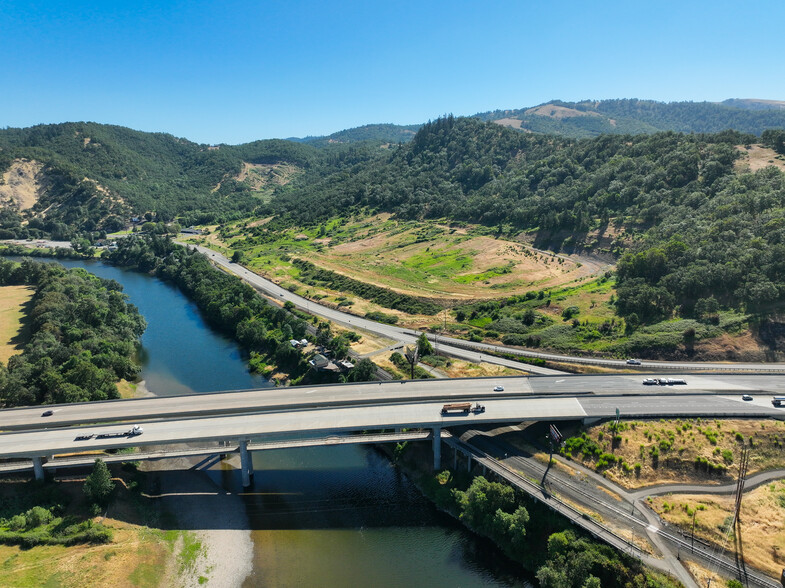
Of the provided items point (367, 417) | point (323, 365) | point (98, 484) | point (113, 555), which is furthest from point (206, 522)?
point (323, 365)

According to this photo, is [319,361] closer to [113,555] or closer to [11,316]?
[113,555]

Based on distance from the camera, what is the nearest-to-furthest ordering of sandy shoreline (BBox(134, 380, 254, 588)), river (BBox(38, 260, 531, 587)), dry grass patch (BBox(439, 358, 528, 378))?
river (BBox(38, 260, 531, 587))
sandy shoreline (BBox(134, 380, 254, 588))
dry grass patch (BBox(439, 358, 528, 378))

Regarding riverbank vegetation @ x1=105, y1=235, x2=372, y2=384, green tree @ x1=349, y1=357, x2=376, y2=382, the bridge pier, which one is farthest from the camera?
riverbank vegetation @ x1=105, y1=235, x2=372, y2=384

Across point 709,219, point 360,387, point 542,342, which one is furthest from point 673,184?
point 360,387

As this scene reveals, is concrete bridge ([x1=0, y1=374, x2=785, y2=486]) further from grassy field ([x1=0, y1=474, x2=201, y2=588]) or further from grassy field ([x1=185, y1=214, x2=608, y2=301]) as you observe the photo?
grassy field ([x1=185, y1=214, x2=608, y2=301])

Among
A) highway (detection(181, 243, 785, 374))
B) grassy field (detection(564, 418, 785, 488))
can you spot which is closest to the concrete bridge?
grassy field (detection(564, 418, 785, 488))

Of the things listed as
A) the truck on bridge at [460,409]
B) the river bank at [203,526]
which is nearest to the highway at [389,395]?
the truck on bridge at [460,409]

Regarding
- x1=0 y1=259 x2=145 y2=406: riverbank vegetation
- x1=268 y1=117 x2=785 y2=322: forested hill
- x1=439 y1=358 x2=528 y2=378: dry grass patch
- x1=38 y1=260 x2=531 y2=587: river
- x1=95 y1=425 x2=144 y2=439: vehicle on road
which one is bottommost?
x1=38 y1=260 x2=531 y2=587: river
